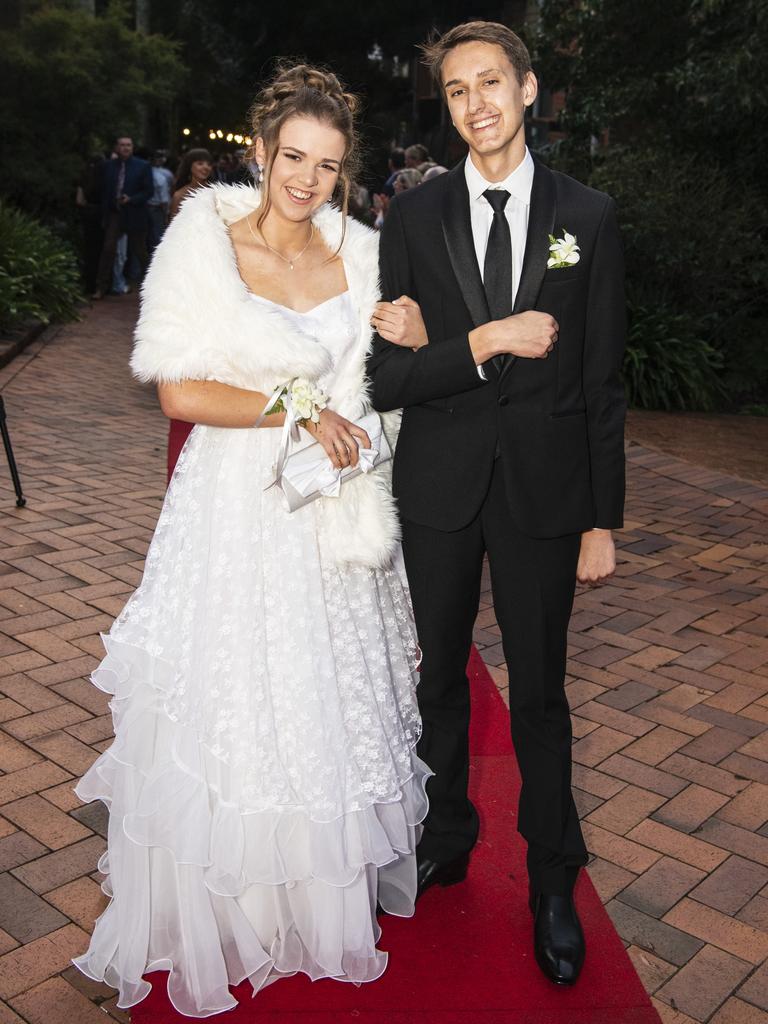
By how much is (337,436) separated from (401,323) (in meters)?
0.29

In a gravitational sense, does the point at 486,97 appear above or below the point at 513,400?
above

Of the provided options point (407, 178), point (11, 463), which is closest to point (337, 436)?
point (11, 463)

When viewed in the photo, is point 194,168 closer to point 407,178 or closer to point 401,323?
point 407,178

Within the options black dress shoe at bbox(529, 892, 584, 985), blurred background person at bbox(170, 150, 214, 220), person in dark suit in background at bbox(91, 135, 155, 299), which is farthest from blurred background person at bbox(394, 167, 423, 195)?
black dress shoe at bbox(529, 892, 584, 985)

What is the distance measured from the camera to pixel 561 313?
7.92ft

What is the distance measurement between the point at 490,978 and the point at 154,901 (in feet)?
2.66

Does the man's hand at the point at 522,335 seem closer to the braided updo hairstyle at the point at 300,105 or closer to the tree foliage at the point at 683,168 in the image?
the braided updo hairstyle at the point at 300,105

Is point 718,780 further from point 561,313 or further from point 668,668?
point 561,313

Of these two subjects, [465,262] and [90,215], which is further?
[90,215]

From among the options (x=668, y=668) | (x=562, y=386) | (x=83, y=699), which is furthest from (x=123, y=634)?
(x=668, y=668)

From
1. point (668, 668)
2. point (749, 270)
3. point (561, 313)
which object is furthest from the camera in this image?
point (749, 270)

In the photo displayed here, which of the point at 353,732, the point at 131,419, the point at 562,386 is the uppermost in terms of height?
the point at 562,386

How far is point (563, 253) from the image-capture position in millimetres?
2346

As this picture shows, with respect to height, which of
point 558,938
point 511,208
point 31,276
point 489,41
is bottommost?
point 558,938
